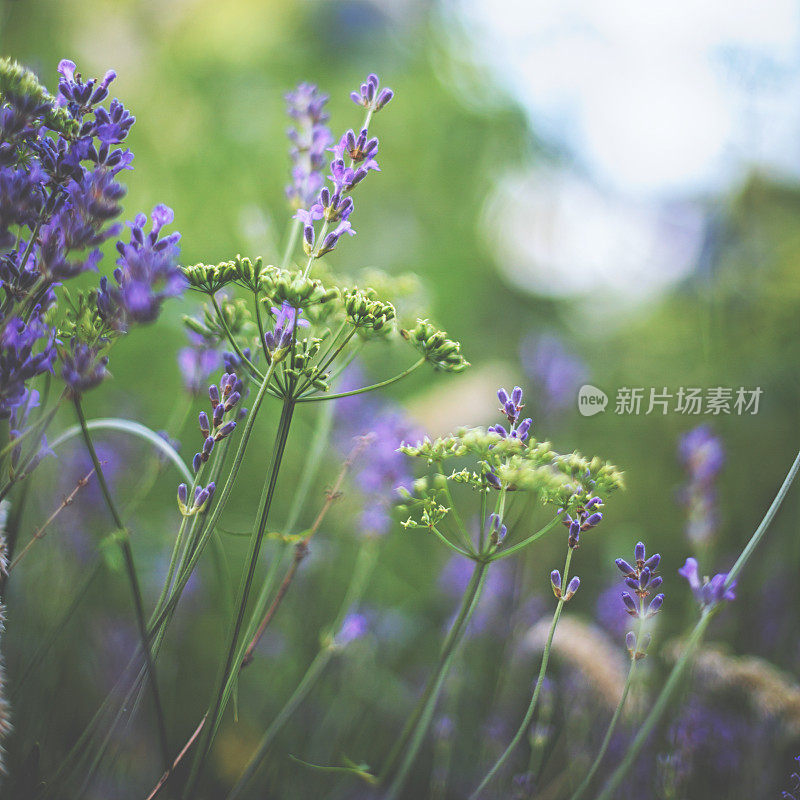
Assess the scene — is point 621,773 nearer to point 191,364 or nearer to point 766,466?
point 191,364

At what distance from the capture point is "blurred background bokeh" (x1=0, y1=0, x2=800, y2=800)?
1037 mm

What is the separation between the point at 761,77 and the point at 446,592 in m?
1.31

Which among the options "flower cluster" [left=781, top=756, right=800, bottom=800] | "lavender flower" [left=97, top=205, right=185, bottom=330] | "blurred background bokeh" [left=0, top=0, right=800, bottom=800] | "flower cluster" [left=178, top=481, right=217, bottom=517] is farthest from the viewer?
"blurred background bokeh" [left=0, top=0, right=800, bottom=800]

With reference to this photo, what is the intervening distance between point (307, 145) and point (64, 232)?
330mm

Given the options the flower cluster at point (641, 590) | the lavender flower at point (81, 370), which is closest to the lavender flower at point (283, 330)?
the lavender flower at point (81, 370)

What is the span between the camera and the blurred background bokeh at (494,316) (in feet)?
3.40

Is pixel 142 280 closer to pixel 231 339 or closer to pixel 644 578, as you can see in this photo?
pixel 231 339

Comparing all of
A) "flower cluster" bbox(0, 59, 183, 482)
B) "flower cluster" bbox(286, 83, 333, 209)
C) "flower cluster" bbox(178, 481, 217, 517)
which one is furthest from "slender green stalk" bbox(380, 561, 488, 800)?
"flower cluster" bbox(286, 83, 333, 209)

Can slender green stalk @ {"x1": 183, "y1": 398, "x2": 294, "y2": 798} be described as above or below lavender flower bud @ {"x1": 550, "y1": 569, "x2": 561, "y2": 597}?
below

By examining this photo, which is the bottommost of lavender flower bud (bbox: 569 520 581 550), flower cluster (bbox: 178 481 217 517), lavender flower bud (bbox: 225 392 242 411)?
flower cluster (bbox: 178 481 217 517)

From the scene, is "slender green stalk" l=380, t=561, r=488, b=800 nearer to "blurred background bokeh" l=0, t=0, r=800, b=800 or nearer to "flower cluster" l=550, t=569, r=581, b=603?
"flower cluster" l=550, t=569, r=581, b=603

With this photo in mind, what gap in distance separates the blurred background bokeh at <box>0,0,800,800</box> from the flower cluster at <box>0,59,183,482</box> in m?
Result: 0.39

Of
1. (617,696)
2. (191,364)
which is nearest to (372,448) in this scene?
(191,364)

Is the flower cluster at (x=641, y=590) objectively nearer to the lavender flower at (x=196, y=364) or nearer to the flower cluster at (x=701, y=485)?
the flower cluster at (x=701, y=485)
